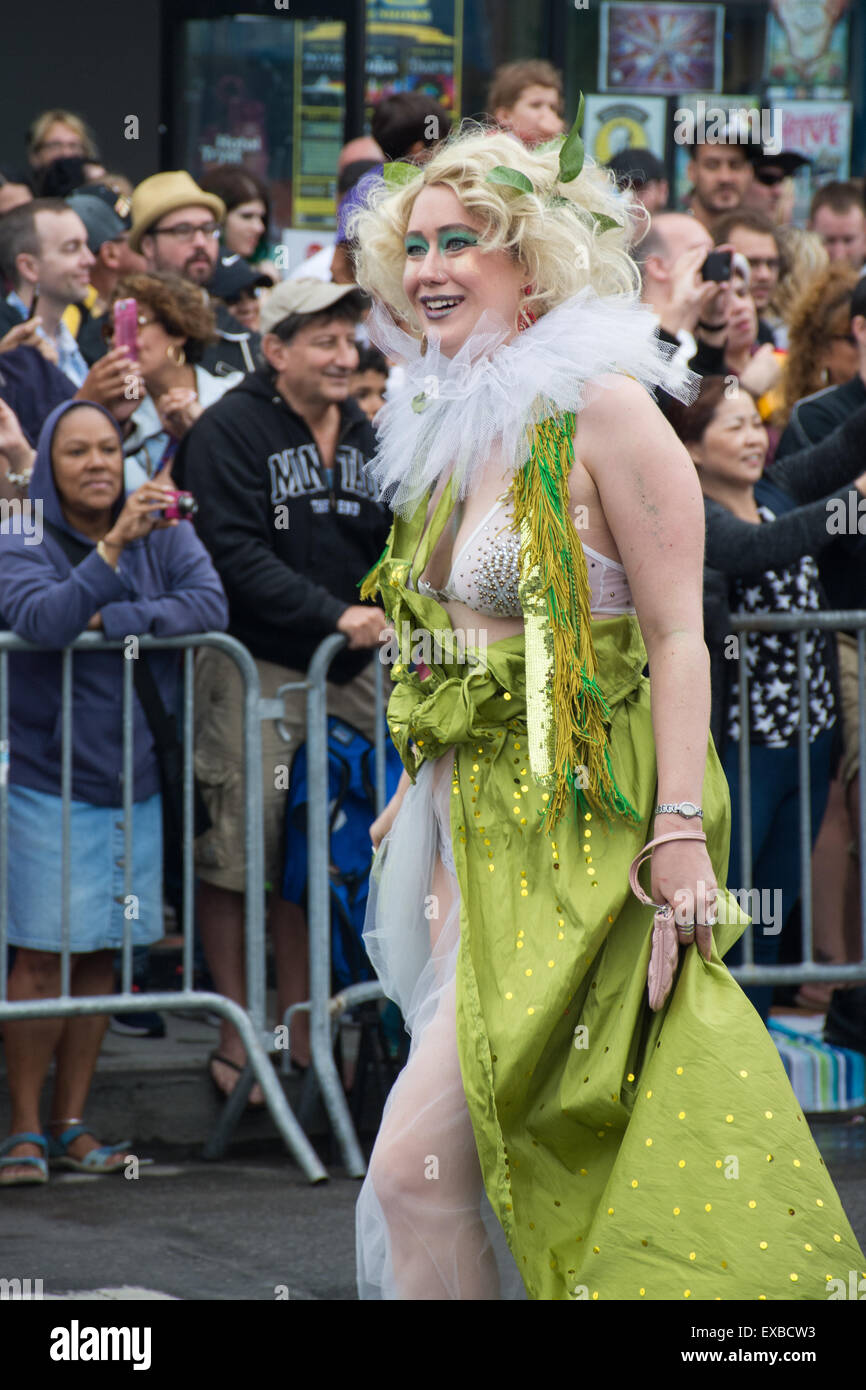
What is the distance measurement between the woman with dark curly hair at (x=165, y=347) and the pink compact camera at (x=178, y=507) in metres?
0.95

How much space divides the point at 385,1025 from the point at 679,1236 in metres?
2.62

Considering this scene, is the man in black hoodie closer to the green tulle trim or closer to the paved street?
the paved street

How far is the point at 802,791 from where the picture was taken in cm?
570

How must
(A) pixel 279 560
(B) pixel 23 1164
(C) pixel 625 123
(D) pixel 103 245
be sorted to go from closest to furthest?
(B) pixel 23 1164 < (A) pixel 279 560 < (D) pixel 103 245 < (C) pixel 625 123

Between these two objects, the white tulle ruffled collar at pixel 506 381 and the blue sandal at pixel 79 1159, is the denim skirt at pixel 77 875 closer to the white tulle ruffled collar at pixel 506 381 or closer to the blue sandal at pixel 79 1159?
the blue sandal at pixel 79 1159

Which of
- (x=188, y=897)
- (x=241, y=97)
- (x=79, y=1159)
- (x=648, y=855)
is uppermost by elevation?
(x=241, y=97)

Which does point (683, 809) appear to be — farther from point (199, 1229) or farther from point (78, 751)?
point (78, 751)

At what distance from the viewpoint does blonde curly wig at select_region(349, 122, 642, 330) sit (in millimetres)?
3334

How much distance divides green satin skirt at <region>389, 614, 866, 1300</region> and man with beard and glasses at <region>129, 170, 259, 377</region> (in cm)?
426

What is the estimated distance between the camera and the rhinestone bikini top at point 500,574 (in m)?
3.29

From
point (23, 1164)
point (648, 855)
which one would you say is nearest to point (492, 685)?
point (648, 855)

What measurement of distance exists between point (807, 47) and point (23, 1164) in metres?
8.92

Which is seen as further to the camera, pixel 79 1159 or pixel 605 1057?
pixel 79 1159
